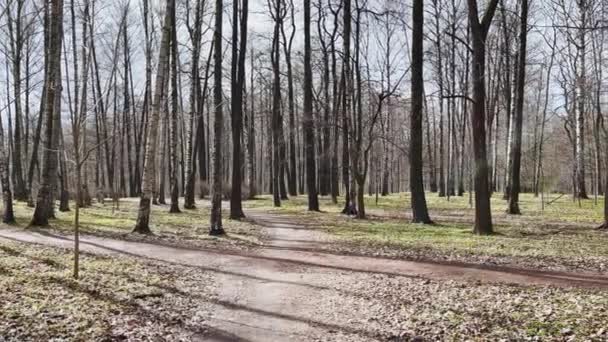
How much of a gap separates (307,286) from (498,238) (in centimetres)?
678

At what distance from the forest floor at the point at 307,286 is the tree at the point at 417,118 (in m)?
2.48

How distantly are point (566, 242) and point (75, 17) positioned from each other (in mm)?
24618

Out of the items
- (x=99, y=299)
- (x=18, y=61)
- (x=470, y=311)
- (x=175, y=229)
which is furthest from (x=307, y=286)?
(x=18, y=61)

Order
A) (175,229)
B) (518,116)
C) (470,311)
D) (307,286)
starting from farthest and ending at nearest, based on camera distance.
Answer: (518,116) → (175,229) → (307,286) → (470,311)

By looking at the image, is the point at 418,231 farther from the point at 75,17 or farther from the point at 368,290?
the point at 75,17

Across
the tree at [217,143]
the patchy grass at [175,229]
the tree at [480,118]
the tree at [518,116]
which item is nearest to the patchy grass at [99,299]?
the patchy grass at [175,229]

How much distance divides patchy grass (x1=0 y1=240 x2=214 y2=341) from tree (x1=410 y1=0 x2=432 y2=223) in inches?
376

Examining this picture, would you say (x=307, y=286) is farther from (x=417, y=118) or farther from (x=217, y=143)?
(x=417, y=118)

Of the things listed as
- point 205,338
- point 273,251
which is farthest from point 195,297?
point 273,251

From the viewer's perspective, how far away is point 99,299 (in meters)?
7.01

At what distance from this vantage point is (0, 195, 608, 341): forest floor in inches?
240

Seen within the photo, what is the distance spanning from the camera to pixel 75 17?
82.4ft

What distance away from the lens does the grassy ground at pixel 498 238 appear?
10.4 m

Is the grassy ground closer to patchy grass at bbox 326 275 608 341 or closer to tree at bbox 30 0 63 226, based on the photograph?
patchy grass at bbox 326 275 608 341
